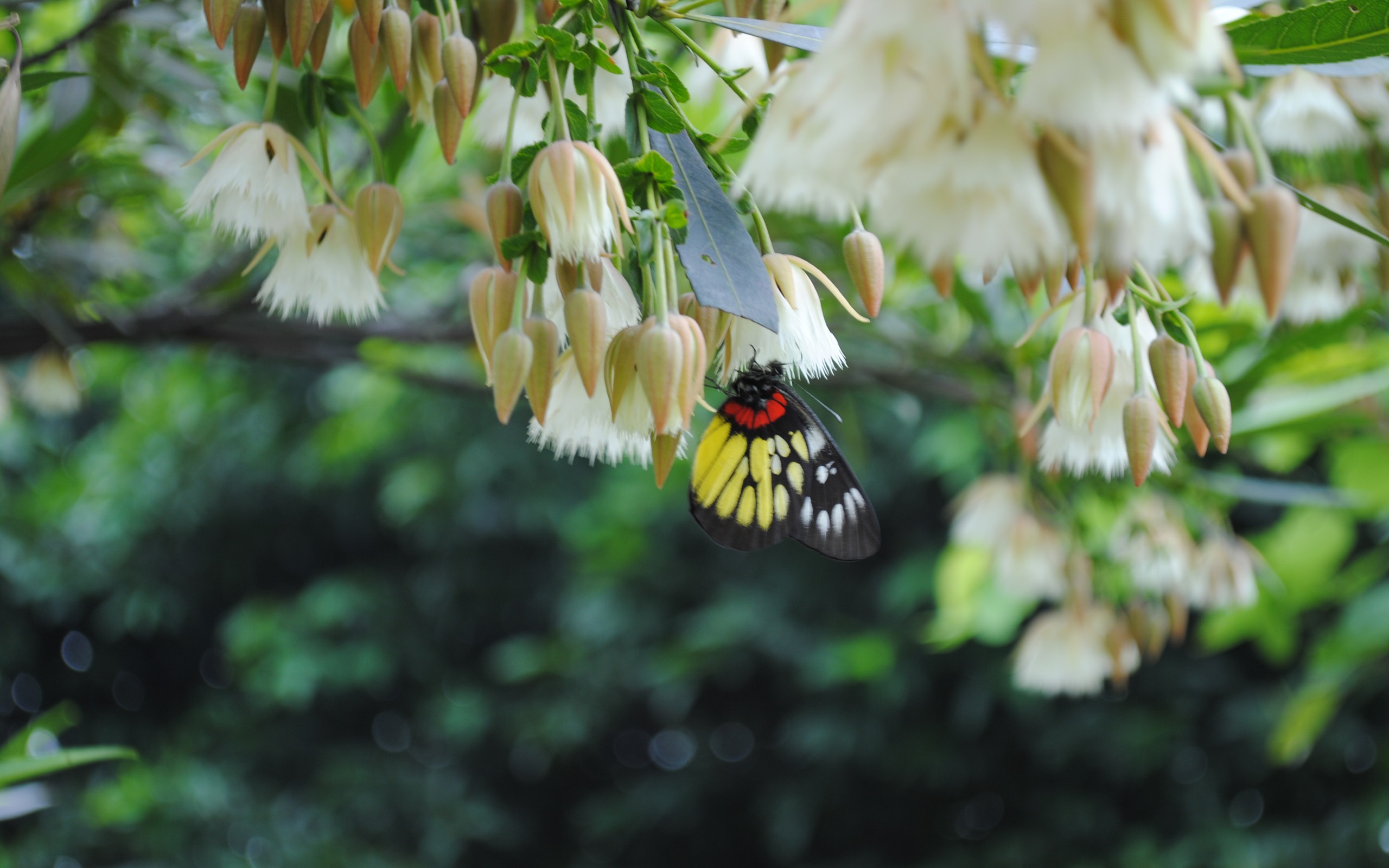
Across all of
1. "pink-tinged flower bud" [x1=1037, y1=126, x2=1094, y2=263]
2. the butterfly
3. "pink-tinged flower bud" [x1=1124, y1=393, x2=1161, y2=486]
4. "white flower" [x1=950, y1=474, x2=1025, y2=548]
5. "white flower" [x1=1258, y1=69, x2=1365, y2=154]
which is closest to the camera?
"pink-tinged flower bud" [x1=1037, y1=126, x2=1094, y2=263]

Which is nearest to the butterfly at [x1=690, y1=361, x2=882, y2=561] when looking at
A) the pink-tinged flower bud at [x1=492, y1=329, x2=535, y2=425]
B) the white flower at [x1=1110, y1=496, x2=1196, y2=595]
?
the pink-tinged flower bud at [x1=492, y1=329, x2=535, y2=425]

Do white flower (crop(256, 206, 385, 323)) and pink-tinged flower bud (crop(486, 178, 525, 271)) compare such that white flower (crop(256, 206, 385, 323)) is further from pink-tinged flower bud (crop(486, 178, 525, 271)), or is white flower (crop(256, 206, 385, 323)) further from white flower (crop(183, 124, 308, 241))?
pink-tinged flower bud (crop(486, 178, 525, 271))

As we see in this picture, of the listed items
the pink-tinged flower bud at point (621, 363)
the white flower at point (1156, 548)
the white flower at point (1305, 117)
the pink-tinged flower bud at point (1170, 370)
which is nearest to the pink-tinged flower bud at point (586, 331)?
the pink-tinged flower bud at point (621, 363)

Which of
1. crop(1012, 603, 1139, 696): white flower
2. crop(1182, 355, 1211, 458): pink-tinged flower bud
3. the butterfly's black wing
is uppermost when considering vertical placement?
crop(1182, 355, 1211, 458): pink-tinged flower bud

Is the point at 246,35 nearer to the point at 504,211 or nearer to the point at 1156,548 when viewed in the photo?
the point at 504,211

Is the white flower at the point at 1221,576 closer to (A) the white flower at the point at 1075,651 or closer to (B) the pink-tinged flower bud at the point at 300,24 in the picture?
(A) the white flower at the point at 1075,651
